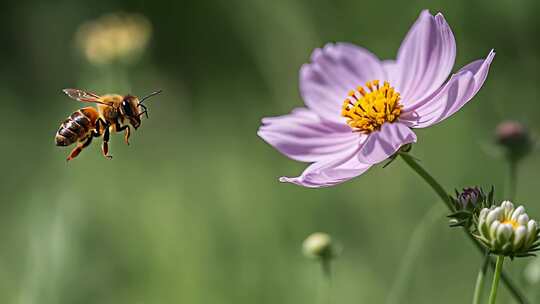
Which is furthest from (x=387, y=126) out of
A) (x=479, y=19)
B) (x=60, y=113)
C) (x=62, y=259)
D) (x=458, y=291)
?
(x=60, y=113)

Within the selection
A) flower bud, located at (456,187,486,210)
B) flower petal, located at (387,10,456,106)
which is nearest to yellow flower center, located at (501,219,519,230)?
flower bud, located at (456,187,486,210)

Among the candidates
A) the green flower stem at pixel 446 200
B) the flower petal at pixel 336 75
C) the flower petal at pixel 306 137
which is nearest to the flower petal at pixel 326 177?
the green flower stem at pixel 446 200

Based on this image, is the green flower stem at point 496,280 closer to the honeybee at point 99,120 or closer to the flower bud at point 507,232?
the flower bud at point 507,232

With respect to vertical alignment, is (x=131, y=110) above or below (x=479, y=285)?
above

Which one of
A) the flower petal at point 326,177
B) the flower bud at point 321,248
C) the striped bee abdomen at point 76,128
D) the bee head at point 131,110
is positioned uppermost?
the bee head at point 131,110

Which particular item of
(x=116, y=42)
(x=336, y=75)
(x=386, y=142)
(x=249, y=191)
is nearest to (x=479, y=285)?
(x=386, y=142)

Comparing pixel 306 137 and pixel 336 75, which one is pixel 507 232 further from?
pixel 336 75
